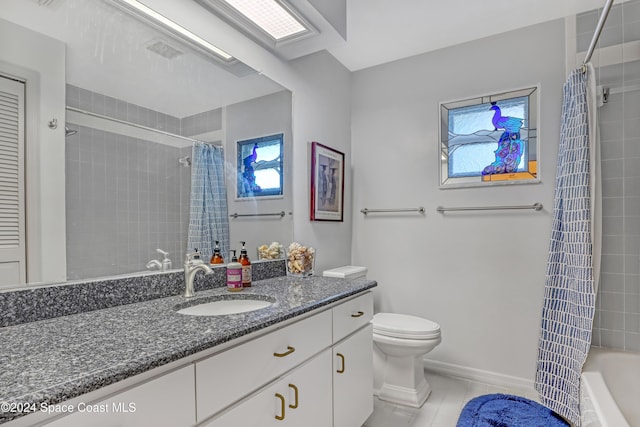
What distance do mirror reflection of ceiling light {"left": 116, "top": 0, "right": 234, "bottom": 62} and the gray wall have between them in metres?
1.52

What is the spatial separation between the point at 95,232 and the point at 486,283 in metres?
2.40

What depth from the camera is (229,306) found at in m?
1.49

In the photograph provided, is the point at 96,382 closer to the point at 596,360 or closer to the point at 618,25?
the point at 596,360

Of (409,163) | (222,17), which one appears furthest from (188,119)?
(409,163)

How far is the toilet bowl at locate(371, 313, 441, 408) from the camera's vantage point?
2.12m

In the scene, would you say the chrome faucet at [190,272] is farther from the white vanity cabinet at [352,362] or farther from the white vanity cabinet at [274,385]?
the white vanity cabinet at [352,362]

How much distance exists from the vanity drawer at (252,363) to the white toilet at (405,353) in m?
0.90

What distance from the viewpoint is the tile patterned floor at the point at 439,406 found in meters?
1.99

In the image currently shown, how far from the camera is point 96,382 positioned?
2.15 feet

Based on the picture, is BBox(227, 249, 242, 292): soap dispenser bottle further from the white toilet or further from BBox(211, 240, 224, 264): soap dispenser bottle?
the white toilet

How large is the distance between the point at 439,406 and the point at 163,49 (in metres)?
2.50

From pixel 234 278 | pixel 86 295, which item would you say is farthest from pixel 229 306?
pixel 86 295

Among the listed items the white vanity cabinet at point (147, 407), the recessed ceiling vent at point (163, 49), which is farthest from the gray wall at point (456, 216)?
the white vanity cabinet at point (147, 407)

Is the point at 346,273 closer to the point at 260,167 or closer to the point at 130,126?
the point at 260,167
